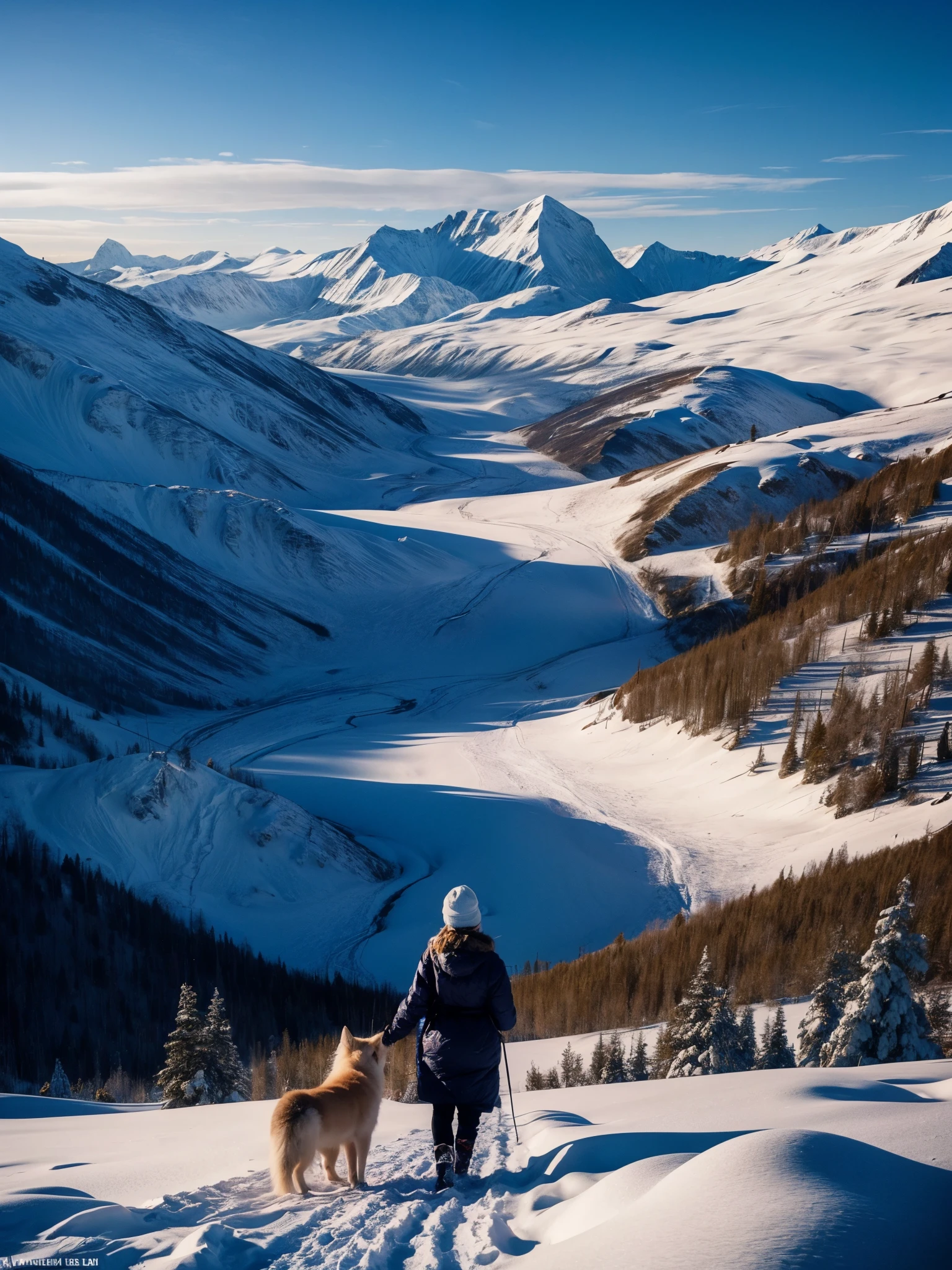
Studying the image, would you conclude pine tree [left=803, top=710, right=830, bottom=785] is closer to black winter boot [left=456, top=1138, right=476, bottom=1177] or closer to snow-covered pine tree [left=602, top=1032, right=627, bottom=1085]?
snow-covered pine tree [left=602, top=1032, right=627, bottom=1085]

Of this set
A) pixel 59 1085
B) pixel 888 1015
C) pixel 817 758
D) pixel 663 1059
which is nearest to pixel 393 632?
pixel 817 758

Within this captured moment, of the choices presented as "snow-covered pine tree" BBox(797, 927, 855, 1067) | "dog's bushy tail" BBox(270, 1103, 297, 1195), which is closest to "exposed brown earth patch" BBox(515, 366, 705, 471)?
"snow-covered pine tree" BBox(797, 927, 855, 1067)

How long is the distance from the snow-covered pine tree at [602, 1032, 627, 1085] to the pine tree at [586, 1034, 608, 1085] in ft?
0.04

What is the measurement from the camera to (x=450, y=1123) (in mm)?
5727

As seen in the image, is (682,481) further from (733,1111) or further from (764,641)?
(733,1111)

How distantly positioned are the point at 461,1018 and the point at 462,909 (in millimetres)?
775

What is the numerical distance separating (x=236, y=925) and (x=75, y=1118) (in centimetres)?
1080

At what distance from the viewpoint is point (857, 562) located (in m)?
35.7

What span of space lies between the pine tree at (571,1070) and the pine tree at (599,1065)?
11cm

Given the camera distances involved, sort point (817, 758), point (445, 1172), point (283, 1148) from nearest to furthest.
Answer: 1. point (283, 1148)
2. point (445, 1172)
3. point (817, 758)

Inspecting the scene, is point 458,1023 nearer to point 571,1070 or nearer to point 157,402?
point 571,1070

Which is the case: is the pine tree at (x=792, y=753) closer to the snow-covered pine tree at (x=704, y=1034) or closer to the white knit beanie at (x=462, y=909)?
the snow-covered pine tree at (x=704, y=1034)

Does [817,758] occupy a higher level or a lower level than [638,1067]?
higher

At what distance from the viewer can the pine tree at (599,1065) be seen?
941cm
